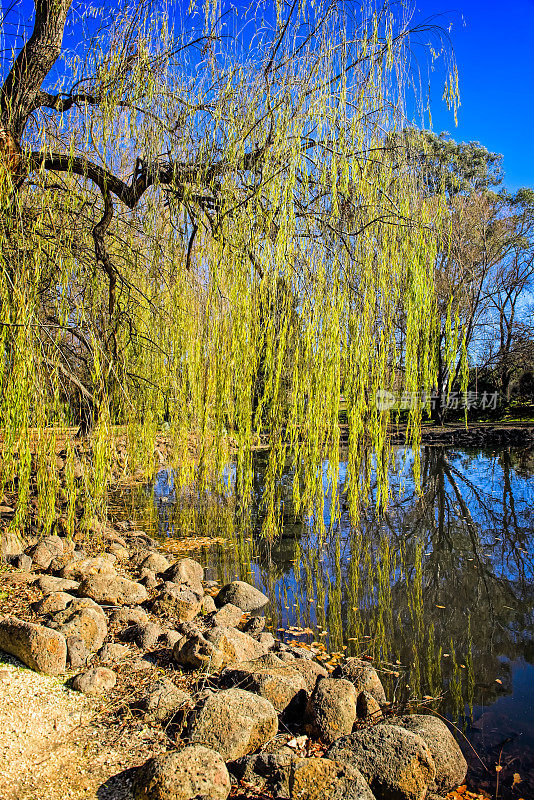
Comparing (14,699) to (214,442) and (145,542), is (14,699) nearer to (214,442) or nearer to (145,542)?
(214,442)

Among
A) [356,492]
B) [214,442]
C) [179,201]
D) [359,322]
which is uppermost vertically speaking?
[179,201]

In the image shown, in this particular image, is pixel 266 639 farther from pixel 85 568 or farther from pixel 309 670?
pixel 85 568

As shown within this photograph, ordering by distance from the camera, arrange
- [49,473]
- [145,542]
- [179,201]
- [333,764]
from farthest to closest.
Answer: [145,542], [179,201], [49,473], [333,764]

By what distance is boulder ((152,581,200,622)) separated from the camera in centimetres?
286

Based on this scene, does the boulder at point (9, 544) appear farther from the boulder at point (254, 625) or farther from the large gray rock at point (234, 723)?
the large gray rock at point (234, 723)

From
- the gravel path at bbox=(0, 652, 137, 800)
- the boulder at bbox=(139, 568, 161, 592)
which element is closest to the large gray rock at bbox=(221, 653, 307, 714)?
the gravel path at bbox=(0, 652, 137, 800)

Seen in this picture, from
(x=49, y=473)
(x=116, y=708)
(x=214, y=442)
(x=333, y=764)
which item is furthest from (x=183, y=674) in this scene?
(x=214, y=442)

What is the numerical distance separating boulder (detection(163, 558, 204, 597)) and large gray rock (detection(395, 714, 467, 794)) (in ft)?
5.32

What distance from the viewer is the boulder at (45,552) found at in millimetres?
3236

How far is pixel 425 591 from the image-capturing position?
11.9 ft

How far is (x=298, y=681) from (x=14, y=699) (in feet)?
3.57

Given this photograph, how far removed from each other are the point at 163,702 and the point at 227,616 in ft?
3.27

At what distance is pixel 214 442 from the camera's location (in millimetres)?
3787

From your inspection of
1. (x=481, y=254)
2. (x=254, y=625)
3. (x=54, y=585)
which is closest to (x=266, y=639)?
(x=254, y=625)
